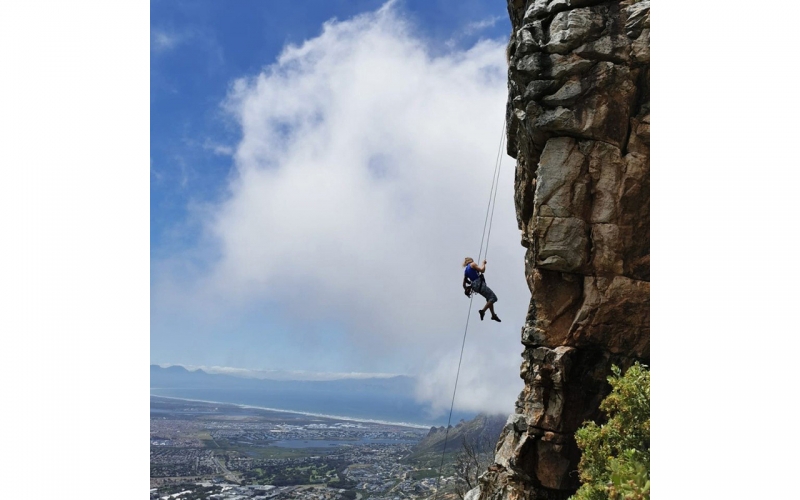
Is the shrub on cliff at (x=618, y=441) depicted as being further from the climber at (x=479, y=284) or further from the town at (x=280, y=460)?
the town at (x=280, y=460)

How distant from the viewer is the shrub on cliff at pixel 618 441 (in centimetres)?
1057

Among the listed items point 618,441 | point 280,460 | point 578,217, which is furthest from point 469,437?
point 618,441

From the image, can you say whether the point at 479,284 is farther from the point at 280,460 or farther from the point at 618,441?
the point at 280,460

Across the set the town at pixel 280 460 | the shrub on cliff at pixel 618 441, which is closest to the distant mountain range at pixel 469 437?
the town at pixel 280 460

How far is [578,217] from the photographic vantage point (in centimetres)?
1562

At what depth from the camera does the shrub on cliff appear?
10.6m

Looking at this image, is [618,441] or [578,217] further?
[578,217]

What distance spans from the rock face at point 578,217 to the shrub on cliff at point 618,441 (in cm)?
222

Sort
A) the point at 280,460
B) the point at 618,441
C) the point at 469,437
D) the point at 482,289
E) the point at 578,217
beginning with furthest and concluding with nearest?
the point at 280,460 → the point at 469,437 → the point at 482,289 → the point at 578,217 → the point at 618,441

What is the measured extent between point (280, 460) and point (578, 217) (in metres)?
73.3

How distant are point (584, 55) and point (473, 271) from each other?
6.95m

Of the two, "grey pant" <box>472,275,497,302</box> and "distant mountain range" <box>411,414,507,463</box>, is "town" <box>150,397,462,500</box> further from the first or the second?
"grey pant" <box>472,275,497,302</box>
